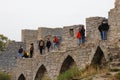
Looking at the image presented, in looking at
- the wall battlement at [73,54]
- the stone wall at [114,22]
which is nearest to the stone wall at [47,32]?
the wall battlement at [73,54]

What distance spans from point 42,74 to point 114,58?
12.9 meters

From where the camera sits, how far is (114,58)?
27828 millimetres

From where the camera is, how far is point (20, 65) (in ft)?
141

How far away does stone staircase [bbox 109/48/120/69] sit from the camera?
88.2 ft

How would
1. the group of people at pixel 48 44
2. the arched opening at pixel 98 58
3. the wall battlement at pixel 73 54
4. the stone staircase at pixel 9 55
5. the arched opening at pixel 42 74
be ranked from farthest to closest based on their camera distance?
the stone staircase at pixel 9 55 < the arched opening at pixel 42 74 < the group of people at pixel 48 44 < the arched opening at pixel 98 58 < the wall battlement at pixel 73 54

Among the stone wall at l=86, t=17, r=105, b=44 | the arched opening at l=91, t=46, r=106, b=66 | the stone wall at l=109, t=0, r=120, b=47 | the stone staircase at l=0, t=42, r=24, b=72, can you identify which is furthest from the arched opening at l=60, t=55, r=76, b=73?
the stone staircase at l=0, t=42, r=24, b=72

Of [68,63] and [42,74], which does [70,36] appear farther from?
[42,74]

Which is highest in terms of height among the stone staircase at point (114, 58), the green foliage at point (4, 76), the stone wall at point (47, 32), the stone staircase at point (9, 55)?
the stone wall at point (47, 32)

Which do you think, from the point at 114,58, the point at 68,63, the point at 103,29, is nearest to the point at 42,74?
the point at 68,63

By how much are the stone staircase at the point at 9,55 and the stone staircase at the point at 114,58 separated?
22.6 metres

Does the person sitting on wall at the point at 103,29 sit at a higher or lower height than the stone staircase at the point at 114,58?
higher

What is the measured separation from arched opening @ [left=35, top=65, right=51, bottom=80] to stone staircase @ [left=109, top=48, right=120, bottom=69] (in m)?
11.2

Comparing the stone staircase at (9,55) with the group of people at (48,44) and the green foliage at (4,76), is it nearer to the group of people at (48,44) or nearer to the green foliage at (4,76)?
the green foliage at (4,76)

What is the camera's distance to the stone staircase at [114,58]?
26.9 metres
